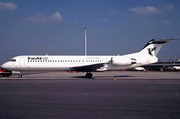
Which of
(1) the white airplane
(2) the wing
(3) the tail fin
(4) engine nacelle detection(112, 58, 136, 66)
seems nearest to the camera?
(2) the wing

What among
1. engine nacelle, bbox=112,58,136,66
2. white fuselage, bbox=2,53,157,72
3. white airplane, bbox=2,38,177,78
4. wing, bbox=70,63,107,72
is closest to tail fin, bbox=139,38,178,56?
white airplane, bbox=2,38,177,78

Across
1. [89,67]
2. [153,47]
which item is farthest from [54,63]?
[153,47]

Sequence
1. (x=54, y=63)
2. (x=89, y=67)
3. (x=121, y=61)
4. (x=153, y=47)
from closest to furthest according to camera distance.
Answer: (x=89, y=67)
(x=121, y=61)
(x=54, y=63)
(x=153, y=47)

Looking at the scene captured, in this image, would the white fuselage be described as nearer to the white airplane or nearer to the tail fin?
the white airplane

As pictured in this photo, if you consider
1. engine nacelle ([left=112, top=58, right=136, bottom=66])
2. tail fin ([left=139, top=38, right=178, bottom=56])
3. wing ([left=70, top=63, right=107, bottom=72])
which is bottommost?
wing ([left=70, top=63, right=107, bottom=72])

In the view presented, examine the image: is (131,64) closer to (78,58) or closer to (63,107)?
(78,58)

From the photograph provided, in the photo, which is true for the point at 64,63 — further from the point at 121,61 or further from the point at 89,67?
the point at 121,61

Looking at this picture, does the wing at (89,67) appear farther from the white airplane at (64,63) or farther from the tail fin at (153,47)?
the tail fin at (153,47)

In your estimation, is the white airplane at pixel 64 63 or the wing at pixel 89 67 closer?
the wing at pixel 89 67

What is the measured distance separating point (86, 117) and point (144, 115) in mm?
1974

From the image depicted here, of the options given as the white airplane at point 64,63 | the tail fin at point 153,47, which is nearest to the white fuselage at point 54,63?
the white airplane at point 64,63

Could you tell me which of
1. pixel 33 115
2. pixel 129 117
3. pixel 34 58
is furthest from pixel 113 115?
pixel 34 58

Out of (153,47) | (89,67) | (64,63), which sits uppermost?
(153,47)

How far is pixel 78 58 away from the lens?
26188 millimetres
